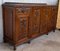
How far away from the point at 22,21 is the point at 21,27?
5.3 inches

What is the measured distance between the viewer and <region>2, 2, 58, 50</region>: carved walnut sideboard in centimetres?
222

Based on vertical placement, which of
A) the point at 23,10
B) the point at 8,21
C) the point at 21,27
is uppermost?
the point at 23,10

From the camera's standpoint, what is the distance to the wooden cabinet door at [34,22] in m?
2.55

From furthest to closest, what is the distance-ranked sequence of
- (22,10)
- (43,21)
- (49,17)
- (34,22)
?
(49,17) → (43,21) → (34,22) → (22,10)

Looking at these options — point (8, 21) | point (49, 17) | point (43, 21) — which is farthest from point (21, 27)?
point (49, 17)

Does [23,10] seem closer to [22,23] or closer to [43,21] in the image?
[22,23]

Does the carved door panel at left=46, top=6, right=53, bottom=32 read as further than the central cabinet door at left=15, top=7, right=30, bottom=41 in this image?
Yes

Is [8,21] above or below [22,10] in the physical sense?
below

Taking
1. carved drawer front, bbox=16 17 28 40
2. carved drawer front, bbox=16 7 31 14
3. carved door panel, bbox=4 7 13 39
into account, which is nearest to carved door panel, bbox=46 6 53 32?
carved drawer front, bbox=16 7 31 14

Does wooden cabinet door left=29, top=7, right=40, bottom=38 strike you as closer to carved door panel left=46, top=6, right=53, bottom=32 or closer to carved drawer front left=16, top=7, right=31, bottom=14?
carved drawer front left=16, top=7, right=31, bottom=14

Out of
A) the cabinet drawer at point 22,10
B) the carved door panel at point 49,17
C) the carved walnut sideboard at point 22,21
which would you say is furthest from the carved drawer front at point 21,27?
the carved door panel at point 49,17

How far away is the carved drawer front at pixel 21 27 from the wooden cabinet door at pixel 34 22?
0.55 feet

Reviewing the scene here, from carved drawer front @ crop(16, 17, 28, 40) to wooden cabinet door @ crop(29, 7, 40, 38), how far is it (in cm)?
17

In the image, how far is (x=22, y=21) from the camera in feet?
7.64
